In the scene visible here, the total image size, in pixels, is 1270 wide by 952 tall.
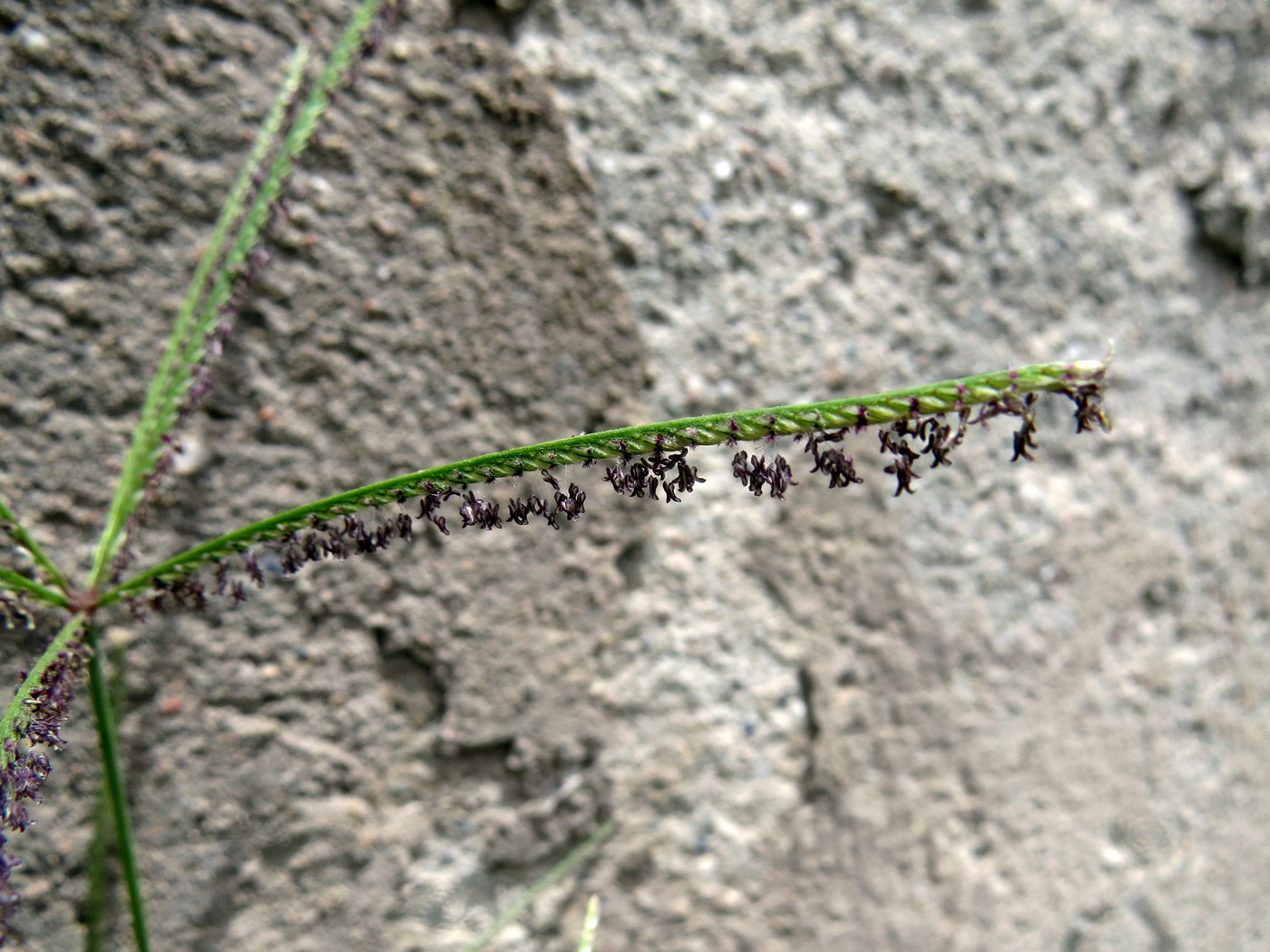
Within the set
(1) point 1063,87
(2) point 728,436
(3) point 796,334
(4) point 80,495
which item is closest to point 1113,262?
(1) point 1063,87

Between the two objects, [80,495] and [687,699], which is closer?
[80,495]

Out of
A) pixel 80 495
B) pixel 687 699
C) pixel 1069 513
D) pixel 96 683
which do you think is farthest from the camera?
pixel 1069 513

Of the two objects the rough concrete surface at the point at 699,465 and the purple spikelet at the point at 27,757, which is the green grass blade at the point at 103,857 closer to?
the rough concrete surface at the point at 699,465

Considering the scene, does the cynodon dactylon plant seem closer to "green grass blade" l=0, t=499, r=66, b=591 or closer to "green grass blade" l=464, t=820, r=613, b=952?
"green grass blade" l=0, t=499, r=66, b=591

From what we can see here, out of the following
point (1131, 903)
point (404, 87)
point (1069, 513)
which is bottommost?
point (1131, 903)

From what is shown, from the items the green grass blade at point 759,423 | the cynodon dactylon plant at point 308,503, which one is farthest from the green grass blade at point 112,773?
the green grass blade at point 759,423

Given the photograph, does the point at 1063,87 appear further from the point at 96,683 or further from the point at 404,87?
the point at 96,683

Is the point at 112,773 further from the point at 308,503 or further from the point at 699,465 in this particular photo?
the point at 699,465
